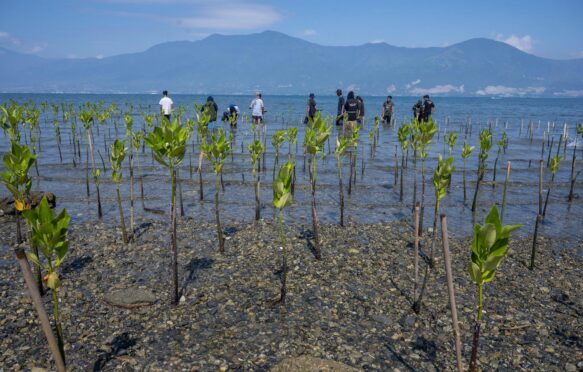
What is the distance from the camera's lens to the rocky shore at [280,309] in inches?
203

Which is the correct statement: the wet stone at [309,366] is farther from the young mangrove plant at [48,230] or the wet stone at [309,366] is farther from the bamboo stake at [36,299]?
the young mangrove plant at [48,230]

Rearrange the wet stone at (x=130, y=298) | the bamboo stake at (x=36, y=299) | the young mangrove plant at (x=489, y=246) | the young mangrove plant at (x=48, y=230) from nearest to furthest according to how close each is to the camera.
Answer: the bamboo stake at (x=36, y=299), the young mangrove plant at (x=489, y=246), the young mangrove plant at (x=48, y=230), the wet stone at (x=130, y=298)

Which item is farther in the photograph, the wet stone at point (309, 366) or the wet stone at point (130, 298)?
Answer: the wet stone at point (130, 298)

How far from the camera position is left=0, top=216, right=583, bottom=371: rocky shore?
515 centimetres

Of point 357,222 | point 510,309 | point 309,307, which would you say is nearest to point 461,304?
point 510,309

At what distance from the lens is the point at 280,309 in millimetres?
6211

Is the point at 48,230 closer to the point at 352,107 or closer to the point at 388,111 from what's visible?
the point at 352,107

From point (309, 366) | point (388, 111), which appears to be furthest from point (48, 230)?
point (388, 111)

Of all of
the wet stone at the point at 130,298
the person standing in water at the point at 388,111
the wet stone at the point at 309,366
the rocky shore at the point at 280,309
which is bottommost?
the rocky shore at the point at 280,309

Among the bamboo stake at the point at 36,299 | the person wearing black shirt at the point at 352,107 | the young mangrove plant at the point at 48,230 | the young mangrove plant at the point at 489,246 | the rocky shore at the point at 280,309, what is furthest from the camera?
the person wearing black shirt at the point at 352,107

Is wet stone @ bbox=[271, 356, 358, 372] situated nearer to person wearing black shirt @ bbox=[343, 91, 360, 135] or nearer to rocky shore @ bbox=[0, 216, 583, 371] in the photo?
rocky shore @ bbox=[0, 216, 583, 371]

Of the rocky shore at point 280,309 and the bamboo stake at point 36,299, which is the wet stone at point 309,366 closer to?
the rocky shore at point 280,309

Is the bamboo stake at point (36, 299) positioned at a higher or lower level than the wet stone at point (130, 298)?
higher

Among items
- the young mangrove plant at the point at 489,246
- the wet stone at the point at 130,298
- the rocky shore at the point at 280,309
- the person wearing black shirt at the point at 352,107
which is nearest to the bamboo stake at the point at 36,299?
the rocky shore at the point at 280,309
